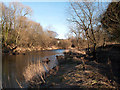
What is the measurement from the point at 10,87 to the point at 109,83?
573cm

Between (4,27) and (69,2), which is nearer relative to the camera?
(69,2)

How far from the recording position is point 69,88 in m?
4.30

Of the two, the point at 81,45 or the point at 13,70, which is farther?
the point at 81,45

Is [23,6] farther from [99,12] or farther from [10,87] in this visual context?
[10,87]

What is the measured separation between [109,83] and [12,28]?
2857 cm

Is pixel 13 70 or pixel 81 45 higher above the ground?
pixel 81 45

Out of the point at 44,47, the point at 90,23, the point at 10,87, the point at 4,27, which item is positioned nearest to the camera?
the point at 10,87

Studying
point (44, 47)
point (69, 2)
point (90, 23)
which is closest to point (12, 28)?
point (44, 47)

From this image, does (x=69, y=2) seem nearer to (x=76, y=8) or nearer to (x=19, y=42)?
(x=76, y=8)

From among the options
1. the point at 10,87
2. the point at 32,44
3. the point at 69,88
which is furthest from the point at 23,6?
the point at 69,88

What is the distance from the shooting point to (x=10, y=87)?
18.8 feet

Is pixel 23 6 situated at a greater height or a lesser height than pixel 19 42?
greater

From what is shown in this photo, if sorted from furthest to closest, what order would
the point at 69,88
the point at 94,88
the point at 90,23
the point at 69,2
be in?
the point at 69,2 < the point at 90,23 < the point at 69,88 < the point at 94,88

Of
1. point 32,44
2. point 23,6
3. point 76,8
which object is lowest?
point 32,44
